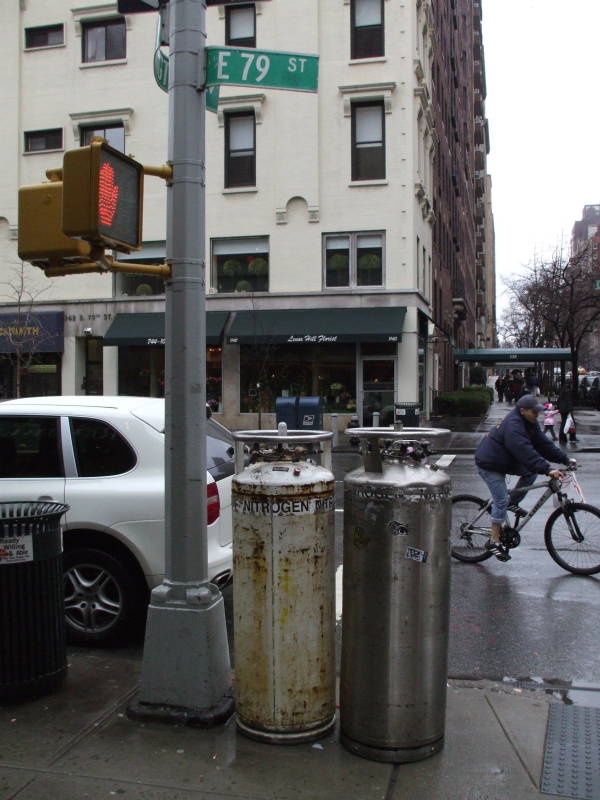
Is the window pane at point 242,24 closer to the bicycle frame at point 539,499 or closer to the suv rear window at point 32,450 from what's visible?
the bicycle frame at point 539,499

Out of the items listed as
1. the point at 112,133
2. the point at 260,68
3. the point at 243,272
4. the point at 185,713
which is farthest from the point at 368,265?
the point at 185,713

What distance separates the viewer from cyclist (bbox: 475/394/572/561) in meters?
7.11

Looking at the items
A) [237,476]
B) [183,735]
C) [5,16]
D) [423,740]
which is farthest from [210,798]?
[5,16]

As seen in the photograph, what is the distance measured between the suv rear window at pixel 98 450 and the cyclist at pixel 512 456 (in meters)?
3.53

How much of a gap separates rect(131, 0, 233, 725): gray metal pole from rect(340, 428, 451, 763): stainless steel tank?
0.85 meters

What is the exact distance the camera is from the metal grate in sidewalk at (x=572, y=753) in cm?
341

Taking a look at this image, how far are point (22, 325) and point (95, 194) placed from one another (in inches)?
931

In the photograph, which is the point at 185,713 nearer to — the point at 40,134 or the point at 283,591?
the point at 283,591

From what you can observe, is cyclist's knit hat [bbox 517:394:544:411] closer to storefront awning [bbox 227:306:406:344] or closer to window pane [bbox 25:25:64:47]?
storefront awning [bbox 227:306:406:344]

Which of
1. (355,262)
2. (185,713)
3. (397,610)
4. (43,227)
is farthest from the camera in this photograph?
(355,262)

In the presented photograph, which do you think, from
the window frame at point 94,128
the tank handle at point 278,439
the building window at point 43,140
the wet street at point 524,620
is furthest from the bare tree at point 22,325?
the tank handle at point 278,439

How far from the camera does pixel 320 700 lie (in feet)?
12.3

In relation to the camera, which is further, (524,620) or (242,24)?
(242,24)

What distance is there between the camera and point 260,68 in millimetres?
4246
